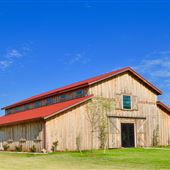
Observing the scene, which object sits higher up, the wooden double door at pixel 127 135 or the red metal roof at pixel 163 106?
the red metal roof at pixel 163 106

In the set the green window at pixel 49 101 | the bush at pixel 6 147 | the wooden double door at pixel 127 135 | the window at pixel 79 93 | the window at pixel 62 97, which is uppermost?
the window at pixel 79 93

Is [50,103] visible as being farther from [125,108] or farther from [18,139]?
[125,108]

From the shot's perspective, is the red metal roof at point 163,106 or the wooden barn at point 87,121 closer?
the wooden barn at point 87,121

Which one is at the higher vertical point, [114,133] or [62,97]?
[62,97]

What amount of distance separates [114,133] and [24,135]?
9508mm

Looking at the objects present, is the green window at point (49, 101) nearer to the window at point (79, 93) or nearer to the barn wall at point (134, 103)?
the window at point (79, 93)

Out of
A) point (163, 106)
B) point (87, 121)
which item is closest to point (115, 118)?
point (87, 121)

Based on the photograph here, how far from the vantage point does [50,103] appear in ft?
156

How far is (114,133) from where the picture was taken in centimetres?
4147

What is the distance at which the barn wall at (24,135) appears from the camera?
3822 centimetres

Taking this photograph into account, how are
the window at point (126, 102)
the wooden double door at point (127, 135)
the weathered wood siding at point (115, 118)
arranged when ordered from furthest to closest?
the window at point (126, 102), the wooden double door at point (127, 135), the weathered wood siding at point (115, 118)

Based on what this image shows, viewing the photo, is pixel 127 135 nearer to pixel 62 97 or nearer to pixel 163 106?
pixel 163 106

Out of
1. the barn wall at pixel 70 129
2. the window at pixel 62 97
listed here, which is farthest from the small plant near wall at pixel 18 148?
the window at pixel 62 97

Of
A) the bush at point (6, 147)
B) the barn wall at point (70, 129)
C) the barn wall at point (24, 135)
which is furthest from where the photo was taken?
the bush at point (6, 147)
